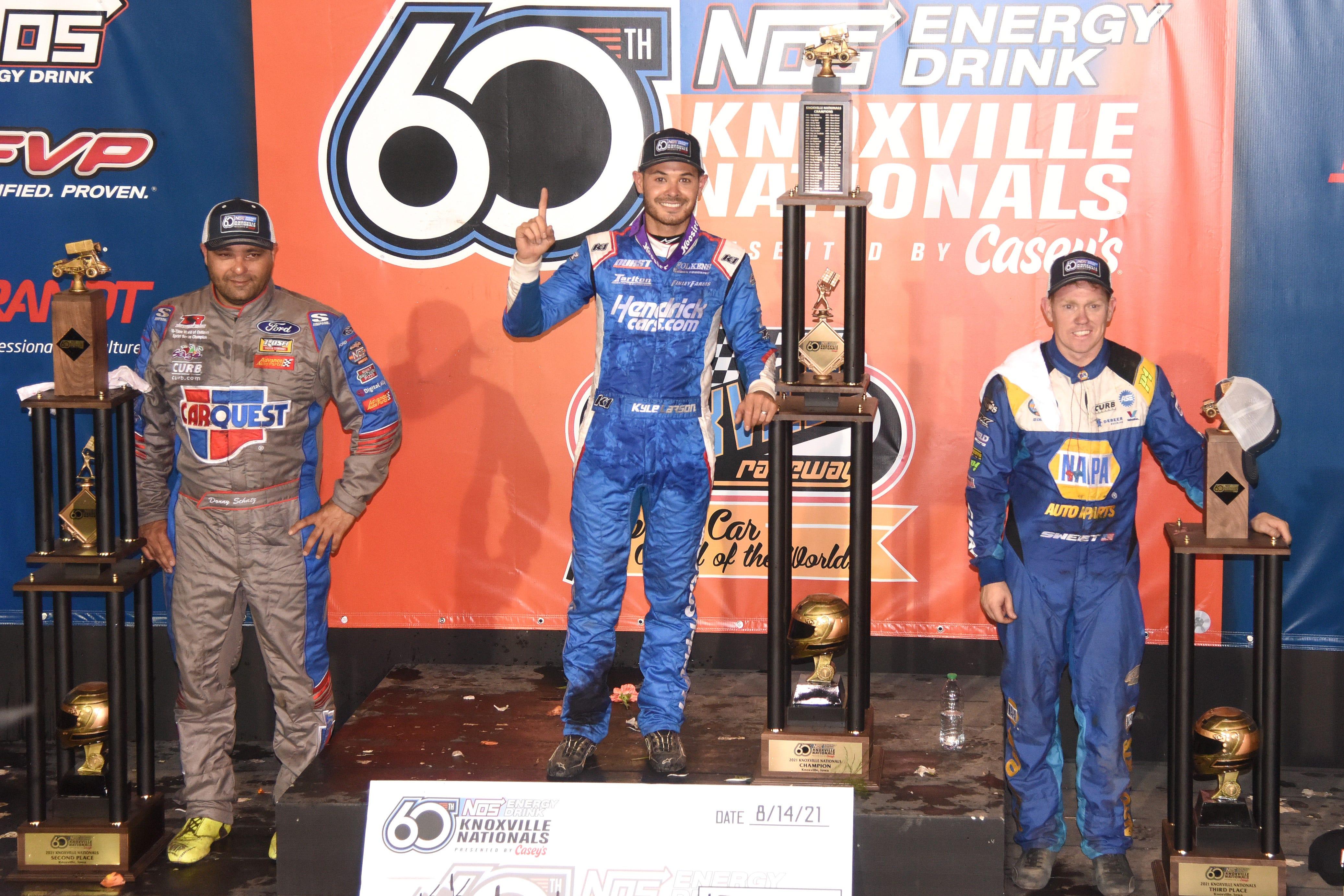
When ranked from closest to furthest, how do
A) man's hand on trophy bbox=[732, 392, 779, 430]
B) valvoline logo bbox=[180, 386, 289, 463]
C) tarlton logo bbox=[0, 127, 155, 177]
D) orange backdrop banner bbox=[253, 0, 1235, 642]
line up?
man's hand on trophy bbox=[732, 392, 779, 430]
valvoline logo bbox=[180, 386, 289, 463]
orange backdrop banner bbox=[253, 0, 1235, 642]
tarlton logo bbox=[0, 127, 155, 177]

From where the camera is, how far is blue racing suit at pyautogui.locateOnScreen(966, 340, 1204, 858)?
13.0 ft

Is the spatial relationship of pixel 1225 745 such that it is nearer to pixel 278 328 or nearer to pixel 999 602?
pixel 999 602

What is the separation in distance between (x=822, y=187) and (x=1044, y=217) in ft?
4.34

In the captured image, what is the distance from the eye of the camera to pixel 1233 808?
3.97 m

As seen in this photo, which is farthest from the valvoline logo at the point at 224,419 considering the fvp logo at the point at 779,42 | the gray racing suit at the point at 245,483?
the fvp logo at the point at 779,42

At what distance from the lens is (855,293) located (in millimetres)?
3861

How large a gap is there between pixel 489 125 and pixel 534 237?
132 cm

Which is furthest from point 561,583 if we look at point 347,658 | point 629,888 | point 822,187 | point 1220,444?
point 1220,444

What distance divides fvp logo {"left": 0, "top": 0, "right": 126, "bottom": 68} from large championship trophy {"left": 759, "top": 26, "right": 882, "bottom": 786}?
2.77 meters

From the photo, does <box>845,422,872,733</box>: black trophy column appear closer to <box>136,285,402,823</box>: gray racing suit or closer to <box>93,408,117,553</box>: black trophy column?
<box>136,285,402,823</box>: gray racing suit

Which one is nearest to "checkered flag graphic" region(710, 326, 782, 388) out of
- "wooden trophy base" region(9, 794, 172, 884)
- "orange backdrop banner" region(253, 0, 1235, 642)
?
"orange backdrop banner" region(253, 0, 1235, 642)

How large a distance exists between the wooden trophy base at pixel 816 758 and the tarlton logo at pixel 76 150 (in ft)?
10.4

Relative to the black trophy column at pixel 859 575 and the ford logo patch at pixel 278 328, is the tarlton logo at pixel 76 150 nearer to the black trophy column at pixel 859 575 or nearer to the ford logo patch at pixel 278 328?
the ford logo patch at pixel 278 328

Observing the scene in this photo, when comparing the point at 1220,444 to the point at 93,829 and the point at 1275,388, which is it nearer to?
the point at 1275,388
